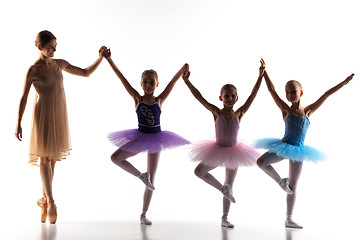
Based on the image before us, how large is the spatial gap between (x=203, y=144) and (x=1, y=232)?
174cm

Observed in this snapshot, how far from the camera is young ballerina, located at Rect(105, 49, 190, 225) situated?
444cm

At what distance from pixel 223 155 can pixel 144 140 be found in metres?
0.66

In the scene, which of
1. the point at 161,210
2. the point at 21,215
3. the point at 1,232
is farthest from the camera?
the point at 161,210

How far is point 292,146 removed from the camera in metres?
4.39

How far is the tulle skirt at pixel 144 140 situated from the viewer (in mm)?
4434

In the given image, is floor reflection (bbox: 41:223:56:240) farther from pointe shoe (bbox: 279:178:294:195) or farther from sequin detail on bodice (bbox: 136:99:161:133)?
pointe shoe (bbox: 279:178:294:195)

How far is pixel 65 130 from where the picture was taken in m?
4.52

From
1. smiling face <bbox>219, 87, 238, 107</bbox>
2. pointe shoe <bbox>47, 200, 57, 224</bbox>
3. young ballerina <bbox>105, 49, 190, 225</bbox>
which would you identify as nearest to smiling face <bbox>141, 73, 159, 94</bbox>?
young ballerina <bbox>105, 49, 190, 225</bbox>

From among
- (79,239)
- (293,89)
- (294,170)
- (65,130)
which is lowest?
(79,239)

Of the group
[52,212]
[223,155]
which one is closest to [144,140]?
[223,155]

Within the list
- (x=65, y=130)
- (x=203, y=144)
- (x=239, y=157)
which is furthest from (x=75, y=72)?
(x=239, y=157)

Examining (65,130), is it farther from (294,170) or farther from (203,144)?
(294,170)

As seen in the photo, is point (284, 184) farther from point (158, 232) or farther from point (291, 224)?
point (158, 232)

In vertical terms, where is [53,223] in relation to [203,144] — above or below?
below
